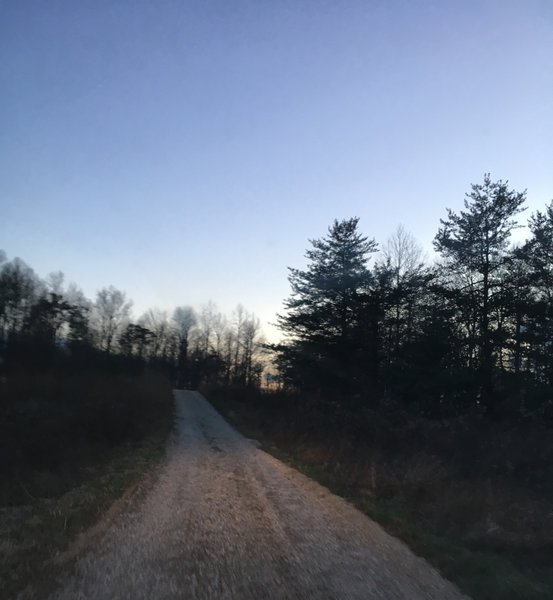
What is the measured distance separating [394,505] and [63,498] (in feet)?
23.9

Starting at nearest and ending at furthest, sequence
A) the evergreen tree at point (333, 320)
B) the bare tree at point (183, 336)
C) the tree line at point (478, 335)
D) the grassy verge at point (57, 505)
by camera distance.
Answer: the grassy verge at point (57, 505)
the tree line at point (478, 335)
the evergreen tree at point (333, 320)
the bare tree at point (183, 336)

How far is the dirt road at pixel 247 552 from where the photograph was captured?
5.93 metres

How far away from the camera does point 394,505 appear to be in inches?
450

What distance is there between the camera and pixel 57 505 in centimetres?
1024

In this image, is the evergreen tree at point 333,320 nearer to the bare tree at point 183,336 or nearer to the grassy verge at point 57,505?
the grassy verge at point 57,505

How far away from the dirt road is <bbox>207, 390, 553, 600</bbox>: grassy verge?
43cm

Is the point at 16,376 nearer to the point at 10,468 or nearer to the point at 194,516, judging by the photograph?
the point at 10,468

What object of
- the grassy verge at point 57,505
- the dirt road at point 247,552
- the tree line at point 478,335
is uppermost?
the tree line at point 478,335

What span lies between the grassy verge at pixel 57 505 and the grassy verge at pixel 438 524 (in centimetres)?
504

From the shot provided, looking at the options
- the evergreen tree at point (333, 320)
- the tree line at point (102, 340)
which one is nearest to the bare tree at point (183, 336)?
the tree line at point (102, 340)

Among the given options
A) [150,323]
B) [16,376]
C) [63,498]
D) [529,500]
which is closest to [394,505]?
→ [529,500]

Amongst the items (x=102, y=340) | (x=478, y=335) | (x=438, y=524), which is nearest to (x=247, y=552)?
(x=438, y=524)

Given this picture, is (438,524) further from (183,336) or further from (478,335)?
(183,336)

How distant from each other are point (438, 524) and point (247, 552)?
4.52 meters
